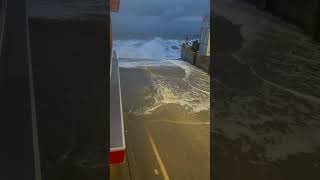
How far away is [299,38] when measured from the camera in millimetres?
3889

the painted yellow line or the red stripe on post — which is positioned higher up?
the red stripe on post

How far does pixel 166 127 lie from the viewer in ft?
24.4

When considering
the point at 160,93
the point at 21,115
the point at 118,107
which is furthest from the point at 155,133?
the point at 21,115

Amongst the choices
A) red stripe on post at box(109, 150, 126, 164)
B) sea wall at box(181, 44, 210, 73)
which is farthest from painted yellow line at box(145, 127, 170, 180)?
sea wall at box(181, 44, 210, 73)

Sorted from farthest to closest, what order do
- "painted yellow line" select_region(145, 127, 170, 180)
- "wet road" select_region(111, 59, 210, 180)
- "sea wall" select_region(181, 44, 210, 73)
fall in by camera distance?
"sea wall" select_region(181, 44, 210, 73) → "wet road" select_region(111, 59, 210, 180) → "painted yellow line" select_region(145, 127, 170, 180)

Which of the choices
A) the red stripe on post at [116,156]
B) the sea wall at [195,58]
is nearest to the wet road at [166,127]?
the red stripe on post at [116,156]

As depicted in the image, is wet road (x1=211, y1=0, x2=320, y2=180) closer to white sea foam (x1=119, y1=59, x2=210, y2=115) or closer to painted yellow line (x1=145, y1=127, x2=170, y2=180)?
painted yellow line (x1=145, y1=127, x2=170, y2=180)

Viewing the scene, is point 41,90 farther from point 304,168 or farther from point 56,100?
point 304,168

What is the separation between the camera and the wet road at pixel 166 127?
5.55 m

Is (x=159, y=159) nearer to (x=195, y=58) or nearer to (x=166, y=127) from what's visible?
(x=166, y=127)

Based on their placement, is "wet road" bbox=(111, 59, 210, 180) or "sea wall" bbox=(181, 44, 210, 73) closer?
"wet road" bbox=(111, 59, 210, 180)

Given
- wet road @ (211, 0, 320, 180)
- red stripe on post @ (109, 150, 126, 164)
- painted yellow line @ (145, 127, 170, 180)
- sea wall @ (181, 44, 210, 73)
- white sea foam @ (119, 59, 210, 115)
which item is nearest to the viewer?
wet road @ (211, 0, 320, 180)

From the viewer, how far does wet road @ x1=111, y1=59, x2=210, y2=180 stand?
5.55 meters

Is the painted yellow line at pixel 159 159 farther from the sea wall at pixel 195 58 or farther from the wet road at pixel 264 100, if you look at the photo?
the sea wall at pixel 195 58
